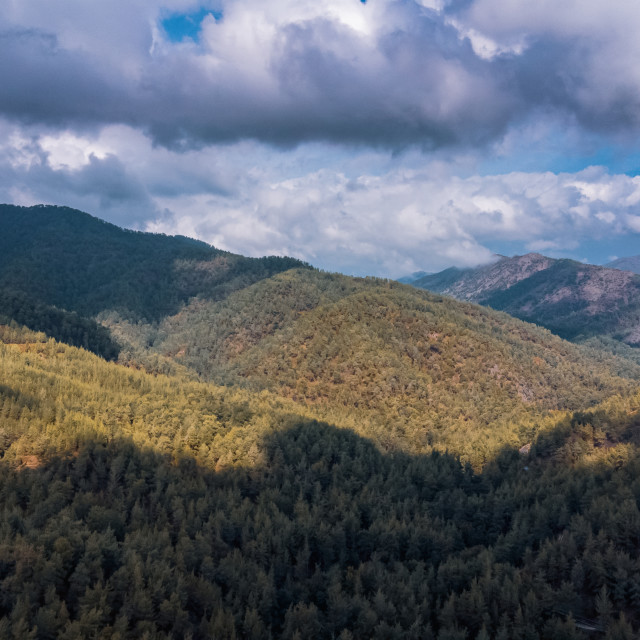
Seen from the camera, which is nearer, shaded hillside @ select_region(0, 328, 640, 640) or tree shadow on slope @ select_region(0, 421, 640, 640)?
tree shadow on slope @ select_region(0, 421, 640, 640)

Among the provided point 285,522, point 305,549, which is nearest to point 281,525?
point 285,522

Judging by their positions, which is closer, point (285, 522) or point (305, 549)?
point (305, 549)

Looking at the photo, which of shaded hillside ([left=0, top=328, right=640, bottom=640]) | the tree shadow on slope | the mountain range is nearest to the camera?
the tree shadow on slope

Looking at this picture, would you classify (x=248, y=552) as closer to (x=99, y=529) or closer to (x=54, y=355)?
(x=99, y=529)

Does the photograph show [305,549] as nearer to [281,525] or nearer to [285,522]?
[285,522]

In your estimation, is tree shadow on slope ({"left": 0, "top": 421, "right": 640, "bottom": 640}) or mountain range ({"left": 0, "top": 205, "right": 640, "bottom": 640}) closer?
tree shadow on slope ({"left": 0, "top": 421, "right": 640, "bottom": 640})

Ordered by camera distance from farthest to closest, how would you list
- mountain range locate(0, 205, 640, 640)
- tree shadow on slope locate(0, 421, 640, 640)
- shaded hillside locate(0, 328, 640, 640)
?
mountain range locate(0, 205, 640, 640), shaded hillside locate(0, 328, 640, 640), tree shadow on slope locate(0, 421, 640, 640)
